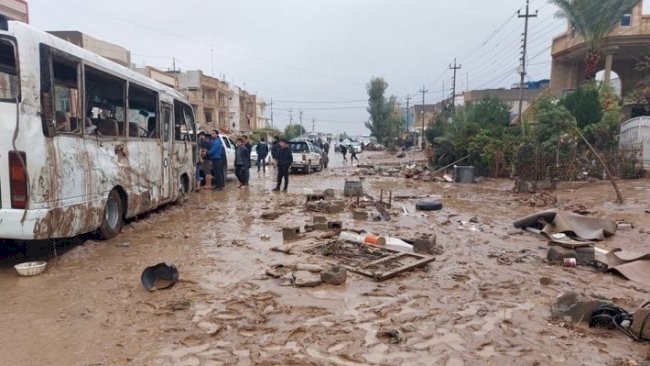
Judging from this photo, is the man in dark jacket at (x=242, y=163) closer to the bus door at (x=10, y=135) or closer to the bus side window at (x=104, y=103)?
the bus side window at (x=104, y=103)

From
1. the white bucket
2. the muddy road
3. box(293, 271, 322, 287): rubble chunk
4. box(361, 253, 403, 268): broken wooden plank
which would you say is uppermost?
the white bucket

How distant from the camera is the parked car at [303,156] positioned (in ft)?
77.8

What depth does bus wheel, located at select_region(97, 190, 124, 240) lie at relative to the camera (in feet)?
23.9

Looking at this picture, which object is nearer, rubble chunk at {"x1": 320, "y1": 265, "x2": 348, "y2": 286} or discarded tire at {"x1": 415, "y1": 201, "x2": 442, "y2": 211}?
rubble chunk at {"x1": 320, "y1": 265, "x2": 348, "y2": 286}

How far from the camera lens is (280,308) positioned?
4.68 m

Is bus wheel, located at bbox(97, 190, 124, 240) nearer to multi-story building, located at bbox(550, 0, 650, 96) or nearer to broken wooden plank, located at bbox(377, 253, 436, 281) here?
broken wooden plank, located at bbox(377, 253, 436, 281)

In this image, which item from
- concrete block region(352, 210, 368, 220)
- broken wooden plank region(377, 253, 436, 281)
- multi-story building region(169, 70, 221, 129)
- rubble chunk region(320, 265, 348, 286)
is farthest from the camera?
multi-story building region(169, 70, 221, 129)

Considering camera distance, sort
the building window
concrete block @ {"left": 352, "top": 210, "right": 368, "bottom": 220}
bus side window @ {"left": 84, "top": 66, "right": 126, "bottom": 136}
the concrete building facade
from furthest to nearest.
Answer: the concrete building facade
the building window
concrete block @ {"left": 352, "top": 210, "right": 368, "bottom": 220}
bus side window @ {"left": 84, "top": 66, "right": 126, "bottom": 136}

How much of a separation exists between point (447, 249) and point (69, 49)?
20.9 ft

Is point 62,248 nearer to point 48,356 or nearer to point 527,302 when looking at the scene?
point 48,356

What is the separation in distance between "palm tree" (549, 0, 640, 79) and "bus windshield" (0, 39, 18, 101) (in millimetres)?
27275

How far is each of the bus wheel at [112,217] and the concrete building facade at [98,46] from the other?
30325mm

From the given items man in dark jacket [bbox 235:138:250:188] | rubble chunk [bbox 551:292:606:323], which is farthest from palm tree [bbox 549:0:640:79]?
rubble chunk [bbox 551:292:606:323]

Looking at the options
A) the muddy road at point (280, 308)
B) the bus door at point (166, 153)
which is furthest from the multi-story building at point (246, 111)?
the muddy road at point (280, 308)
